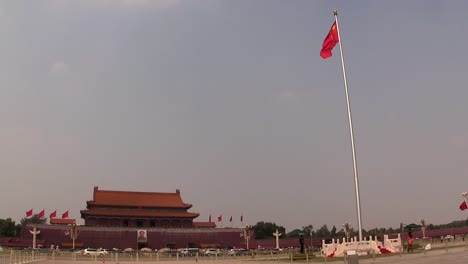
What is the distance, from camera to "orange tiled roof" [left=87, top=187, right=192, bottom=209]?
7231 centimetres

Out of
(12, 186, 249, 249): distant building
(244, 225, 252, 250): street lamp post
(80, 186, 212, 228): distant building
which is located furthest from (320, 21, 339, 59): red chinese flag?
(80, 186, 212, 228): distant building

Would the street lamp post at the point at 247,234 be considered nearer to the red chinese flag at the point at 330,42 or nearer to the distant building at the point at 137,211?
the distant building at the point at 137,211

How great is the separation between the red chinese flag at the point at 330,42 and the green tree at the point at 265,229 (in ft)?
276

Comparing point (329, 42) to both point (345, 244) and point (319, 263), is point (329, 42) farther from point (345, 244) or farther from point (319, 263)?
point (345, 244)

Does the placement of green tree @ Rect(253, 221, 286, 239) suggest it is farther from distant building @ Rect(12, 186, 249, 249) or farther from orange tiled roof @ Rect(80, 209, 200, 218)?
orange tiled roof @ Rect(80, 209, 200, 218)

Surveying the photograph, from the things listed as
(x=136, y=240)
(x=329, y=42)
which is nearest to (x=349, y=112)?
(x=329, y=42)

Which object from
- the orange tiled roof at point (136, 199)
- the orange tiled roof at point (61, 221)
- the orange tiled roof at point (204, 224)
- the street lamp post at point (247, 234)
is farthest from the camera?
the orange tiled roof at point (204, 224)

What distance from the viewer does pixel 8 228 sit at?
82.9 metres

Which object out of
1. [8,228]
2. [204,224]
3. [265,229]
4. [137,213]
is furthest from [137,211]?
[265,229]

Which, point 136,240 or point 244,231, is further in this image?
point 244,231

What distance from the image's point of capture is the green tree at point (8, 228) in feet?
268

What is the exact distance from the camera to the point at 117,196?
243ft

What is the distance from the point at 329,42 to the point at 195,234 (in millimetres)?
53284

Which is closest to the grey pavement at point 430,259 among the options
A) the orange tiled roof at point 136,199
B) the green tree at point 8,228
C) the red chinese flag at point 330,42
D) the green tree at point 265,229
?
the red chinese flag at point 330,42
